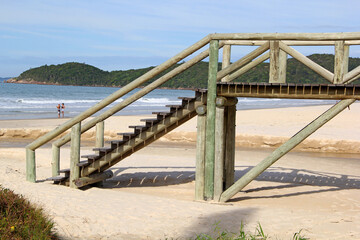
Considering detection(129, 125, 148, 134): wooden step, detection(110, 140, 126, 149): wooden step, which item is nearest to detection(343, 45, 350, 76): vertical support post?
detection(129, 125, 148, 134): wooden step

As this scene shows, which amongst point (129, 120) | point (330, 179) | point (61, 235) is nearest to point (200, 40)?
point (61, 235)

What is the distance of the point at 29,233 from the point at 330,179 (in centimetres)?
835

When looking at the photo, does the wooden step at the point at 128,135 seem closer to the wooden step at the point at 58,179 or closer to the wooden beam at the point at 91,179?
the wooden beam at the point at 91,179

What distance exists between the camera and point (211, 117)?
916cm

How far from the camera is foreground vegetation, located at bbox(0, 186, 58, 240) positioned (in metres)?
6.09

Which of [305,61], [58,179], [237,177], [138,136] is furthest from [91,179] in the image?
[305,61]

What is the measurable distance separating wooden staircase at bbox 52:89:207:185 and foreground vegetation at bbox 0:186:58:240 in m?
2.74

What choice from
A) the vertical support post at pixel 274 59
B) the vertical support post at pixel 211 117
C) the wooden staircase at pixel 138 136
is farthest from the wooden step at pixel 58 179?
the vertical support post at pixel 274 59

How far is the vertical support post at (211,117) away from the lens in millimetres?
9086

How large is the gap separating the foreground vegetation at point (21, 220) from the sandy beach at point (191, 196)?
0.34 m

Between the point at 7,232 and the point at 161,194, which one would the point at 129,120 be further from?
the point at 7,232

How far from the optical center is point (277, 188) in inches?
440

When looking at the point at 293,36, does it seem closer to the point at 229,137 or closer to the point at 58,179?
the point at 229,137

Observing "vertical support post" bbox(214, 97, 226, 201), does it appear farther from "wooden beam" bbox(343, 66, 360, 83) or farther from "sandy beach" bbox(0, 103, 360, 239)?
"wooden beam" bbox(343, 66, 360, 83)
